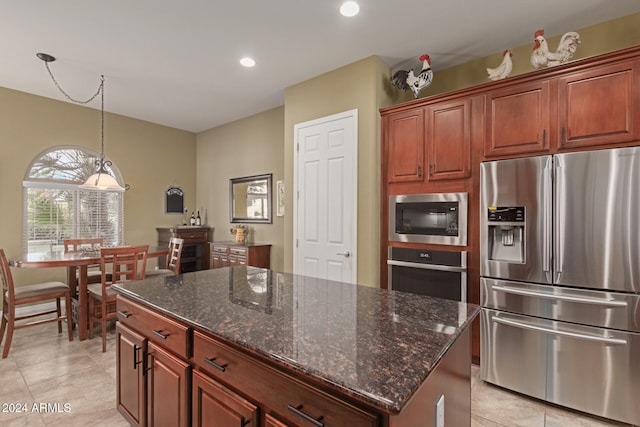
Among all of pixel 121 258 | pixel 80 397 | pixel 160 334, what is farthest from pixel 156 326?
pixel 121 258

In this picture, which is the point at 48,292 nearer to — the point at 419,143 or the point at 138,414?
the point at 138,414

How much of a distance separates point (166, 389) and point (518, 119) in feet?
9.70

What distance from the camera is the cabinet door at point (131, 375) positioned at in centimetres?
163

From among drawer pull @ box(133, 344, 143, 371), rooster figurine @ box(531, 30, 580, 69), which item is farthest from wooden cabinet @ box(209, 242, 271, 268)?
rooster figurine @ box(531, 30, 580, 69)

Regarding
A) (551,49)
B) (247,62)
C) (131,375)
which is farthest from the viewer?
(247,62)

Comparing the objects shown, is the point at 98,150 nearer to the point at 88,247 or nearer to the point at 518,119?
the point at 88,247

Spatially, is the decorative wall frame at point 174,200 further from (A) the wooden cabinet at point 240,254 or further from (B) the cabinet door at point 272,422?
(B) the cabinet door at point 272,422

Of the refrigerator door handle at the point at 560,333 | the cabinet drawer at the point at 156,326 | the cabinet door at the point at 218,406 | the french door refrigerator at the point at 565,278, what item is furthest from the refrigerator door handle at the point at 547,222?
the cabinet drawer at the point at 156,326

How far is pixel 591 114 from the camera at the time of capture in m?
2.19

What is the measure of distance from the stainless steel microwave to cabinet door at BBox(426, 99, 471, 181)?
0.22m

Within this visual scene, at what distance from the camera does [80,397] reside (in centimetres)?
232

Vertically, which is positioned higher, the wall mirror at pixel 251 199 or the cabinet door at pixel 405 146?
the cabinet door at pixel 405 146

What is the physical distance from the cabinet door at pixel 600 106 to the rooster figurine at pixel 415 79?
1113mm

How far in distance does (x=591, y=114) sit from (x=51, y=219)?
623 centimetres
